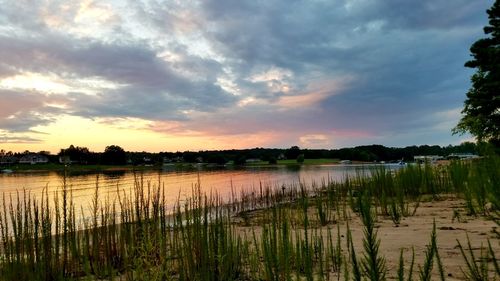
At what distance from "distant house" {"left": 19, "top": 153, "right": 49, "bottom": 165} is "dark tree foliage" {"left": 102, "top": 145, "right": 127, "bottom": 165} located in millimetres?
56328

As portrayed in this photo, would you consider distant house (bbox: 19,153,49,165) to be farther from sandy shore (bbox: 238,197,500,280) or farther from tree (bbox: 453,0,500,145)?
sandy shore (bbox: 238,197,500,280)

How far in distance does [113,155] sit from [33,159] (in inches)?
2811

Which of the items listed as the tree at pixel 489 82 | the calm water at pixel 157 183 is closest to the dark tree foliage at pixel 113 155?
the calm water at pixel 157 183

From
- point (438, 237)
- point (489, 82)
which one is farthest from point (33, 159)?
point (438, 237)

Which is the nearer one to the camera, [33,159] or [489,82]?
[489,82]

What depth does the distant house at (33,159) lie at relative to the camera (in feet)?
471

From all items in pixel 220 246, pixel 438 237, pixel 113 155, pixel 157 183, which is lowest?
pixel 157 183

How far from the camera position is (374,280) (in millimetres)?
1350

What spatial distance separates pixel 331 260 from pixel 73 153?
4723 inches

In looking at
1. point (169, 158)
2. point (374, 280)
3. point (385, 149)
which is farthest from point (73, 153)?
point (374, 280)

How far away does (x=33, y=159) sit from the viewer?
14538cm

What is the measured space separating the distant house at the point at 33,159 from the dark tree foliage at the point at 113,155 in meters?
56.3

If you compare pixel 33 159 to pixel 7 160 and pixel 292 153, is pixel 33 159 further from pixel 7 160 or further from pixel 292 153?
pixel 292 153

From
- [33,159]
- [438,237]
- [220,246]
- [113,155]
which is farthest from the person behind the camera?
[33,159]
